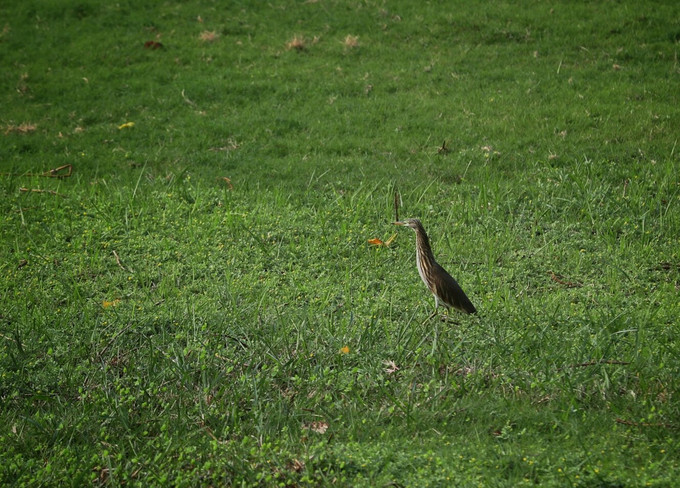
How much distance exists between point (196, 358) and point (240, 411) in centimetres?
84

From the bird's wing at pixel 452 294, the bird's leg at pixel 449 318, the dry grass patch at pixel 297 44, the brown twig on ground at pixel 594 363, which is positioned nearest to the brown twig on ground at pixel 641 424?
the brown twig on ground at pixel 594 363

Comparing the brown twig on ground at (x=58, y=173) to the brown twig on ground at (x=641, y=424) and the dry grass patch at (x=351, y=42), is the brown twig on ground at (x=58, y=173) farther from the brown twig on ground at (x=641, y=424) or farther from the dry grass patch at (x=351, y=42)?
the brown twig on ground at (x=641, y=424)

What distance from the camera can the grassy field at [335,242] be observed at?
4.93 metres

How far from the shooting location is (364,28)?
1273cm

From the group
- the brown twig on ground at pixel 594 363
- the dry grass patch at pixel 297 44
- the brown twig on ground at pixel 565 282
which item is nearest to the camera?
the brown twig on ground at pixel 594 363

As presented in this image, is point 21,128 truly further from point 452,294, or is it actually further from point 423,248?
point 452,294

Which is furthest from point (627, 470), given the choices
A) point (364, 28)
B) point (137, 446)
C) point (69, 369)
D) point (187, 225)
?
point (364, 28)

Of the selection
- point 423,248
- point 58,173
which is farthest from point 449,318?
point 58,173

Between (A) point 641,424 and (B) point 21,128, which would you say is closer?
(A) point 641,424

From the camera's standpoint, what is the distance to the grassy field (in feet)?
16.2

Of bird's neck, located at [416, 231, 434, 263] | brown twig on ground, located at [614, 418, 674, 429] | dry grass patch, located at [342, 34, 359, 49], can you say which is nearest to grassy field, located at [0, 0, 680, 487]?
brown twig on ground, located at [614, 418, 674, 429]

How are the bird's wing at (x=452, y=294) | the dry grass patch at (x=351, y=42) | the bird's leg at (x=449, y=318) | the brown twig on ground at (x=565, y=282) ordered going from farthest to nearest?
the dry grass patch at (x=351, y=42), the brown twig on ground at (x=565, y=282), the bird's leg at (x=449, y=318), the bird's wing at (x=452, y=294)

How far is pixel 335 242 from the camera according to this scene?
7.89 metres

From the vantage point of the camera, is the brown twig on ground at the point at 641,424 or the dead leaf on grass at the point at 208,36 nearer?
the brown twig on ground at the point at 641,424
